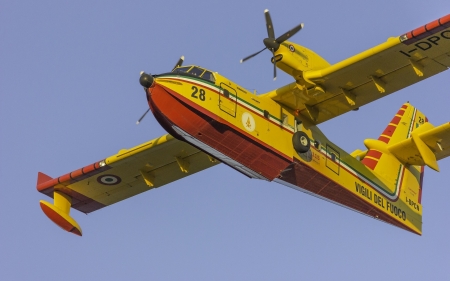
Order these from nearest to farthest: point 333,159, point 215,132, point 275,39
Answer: point 215,132 → point 275,39 → point 333,159

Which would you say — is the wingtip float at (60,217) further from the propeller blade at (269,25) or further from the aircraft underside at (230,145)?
the propeller blade at (269,25)

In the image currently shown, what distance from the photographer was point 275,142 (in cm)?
2412

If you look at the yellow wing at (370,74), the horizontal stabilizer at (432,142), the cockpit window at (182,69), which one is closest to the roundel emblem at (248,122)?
the yellow wing at (370,74)

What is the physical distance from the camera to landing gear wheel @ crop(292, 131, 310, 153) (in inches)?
963

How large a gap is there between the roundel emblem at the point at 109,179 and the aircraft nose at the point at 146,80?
641cm

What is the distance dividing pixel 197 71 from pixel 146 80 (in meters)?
1.59

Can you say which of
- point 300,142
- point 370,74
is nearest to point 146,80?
point 300,142

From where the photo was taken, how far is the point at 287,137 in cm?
2459

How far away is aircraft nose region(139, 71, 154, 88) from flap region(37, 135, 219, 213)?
378 cm

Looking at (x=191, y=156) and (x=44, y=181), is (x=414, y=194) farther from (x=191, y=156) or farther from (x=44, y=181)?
(x=44, y=181)

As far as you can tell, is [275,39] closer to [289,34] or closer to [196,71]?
[289,34]

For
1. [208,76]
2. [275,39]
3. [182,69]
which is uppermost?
[275,39]

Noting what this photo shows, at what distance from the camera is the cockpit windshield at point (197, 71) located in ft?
76.3

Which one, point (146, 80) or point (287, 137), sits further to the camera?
point (287, 137)
